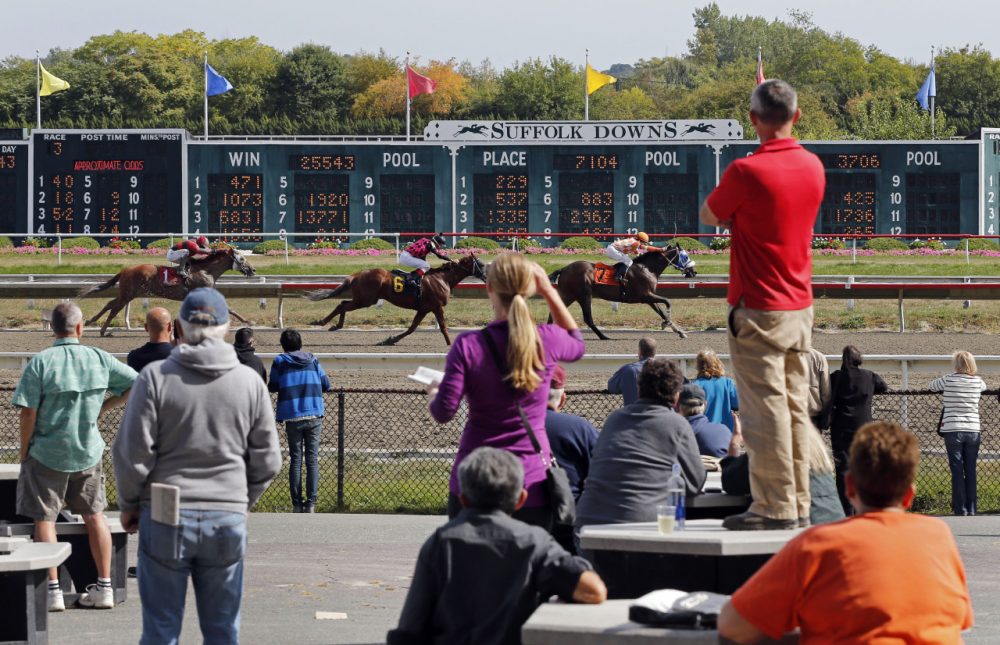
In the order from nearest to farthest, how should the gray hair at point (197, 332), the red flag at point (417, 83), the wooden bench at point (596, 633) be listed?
the wooden bench at point (596, 633) < the gray hair at point (197, 332) < the red flag at point (417, 83)

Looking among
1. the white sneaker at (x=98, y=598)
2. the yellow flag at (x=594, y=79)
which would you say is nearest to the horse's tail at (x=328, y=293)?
the white sneaker at (x=98, y=598)

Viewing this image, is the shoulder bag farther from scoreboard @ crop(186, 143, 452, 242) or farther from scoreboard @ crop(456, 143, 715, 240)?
scoreboard @ crop(186, 143, 452, 242)

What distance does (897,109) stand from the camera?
6319 cm

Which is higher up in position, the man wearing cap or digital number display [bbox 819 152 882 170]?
digital number display [bbox 819 152 882 170]

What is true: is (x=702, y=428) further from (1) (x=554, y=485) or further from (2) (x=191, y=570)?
(2) (x=191, y=570)

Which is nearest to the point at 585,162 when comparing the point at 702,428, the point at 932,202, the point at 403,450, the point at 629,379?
the point at 932,202

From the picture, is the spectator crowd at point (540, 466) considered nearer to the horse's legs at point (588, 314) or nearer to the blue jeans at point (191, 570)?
the blue jeans at point (191, 570)

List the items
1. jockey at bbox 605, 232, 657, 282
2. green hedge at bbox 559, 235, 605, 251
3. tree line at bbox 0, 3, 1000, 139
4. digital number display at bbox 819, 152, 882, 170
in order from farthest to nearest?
tree line at bbox 0, 3, 1000, 139
digital number display at bbox 819, 152, 882, 170
green hedge at bbox 559, 235, 605, 251
jockey at bbox 605, 232, 657, 282

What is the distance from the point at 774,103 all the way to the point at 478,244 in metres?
27.7

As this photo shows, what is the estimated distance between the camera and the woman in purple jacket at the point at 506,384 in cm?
541

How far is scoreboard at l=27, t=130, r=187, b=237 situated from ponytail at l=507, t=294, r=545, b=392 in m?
29.4

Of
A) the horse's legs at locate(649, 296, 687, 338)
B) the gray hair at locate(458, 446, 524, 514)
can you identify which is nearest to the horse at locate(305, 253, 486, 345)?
the horse's legs at locate(649, 296, 687, 338)

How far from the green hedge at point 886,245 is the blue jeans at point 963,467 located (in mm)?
23624

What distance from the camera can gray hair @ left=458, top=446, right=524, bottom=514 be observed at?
4560mm
